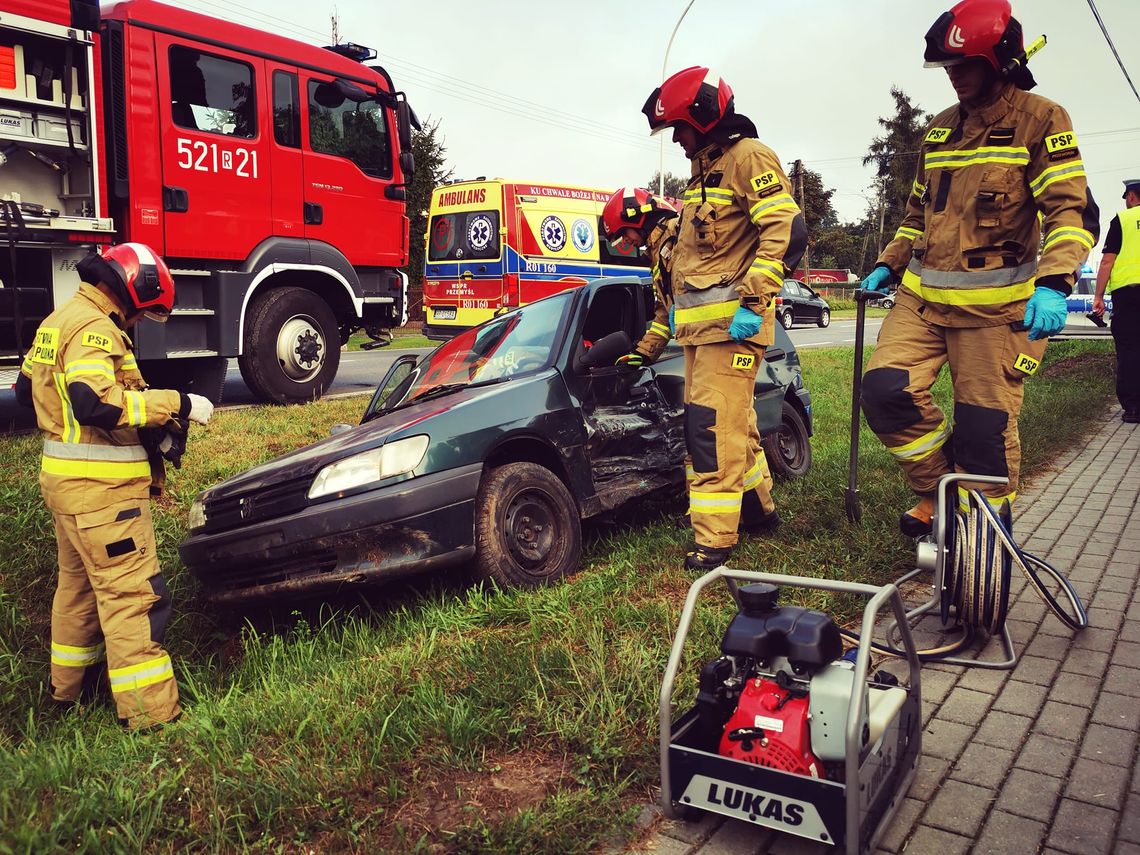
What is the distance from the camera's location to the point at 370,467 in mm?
3926

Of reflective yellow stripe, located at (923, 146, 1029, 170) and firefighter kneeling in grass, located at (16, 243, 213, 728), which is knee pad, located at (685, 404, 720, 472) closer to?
reflective yellow stripe, located at (923, 146, 1029, 170)

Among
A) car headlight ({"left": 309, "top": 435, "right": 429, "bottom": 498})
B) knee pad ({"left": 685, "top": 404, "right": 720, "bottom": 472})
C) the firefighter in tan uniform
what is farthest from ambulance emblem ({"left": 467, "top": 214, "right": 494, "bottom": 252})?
car headlight ({"left": 309, "top": 435, "right": 429, "bottom": 498})

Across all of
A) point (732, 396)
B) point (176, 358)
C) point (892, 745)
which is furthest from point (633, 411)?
point (176, 358)

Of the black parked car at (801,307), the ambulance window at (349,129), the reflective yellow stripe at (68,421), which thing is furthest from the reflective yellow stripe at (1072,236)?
the black parked car at (801,307)

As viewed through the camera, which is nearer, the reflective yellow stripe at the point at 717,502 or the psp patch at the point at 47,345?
the psp patch at the point at 47,345

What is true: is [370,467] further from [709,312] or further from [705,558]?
[709,312]

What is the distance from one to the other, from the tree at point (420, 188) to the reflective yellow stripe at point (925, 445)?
23.8 m

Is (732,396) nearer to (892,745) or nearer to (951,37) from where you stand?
(951,37)

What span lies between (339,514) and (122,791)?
1504 mm

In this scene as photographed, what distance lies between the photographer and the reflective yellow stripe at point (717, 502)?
4199 mm

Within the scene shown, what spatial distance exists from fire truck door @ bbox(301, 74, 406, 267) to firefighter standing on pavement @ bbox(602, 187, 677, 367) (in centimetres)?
466

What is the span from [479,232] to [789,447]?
10.3m

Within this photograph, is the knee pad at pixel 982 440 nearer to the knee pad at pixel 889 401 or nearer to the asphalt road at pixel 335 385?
the knee pad at pixel 889 401

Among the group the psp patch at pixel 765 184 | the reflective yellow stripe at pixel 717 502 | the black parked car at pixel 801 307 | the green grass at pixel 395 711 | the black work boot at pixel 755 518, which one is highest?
the black parked car at pixel 801 307
